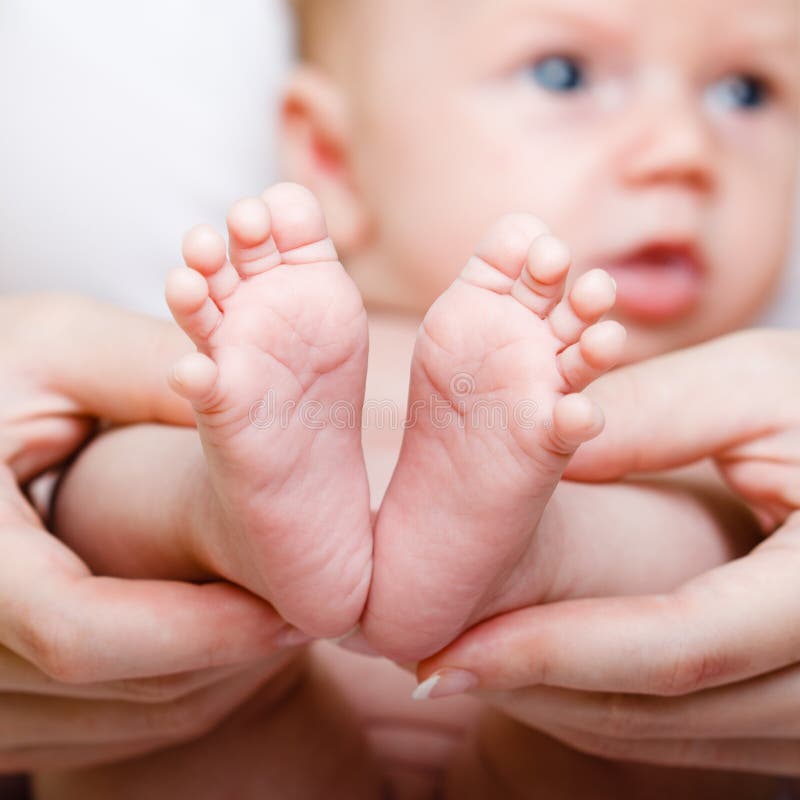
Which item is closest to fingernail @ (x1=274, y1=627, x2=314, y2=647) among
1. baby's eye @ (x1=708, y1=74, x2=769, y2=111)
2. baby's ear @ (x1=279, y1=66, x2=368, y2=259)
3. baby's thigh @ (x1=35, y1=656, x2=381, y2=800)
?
baby's thigh @ (x1=35, y1=656, x2=381, y2=800)

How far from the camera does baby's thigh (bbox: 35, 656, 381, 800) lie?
0.92 metres

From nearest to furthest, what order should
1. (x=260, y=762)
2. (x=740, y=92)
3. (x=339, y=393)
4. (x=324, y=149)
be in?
1. (x=339, y=393)
2. (x=260, y=762)
3. (x=740, y=92)
4. (x=324, y=149)

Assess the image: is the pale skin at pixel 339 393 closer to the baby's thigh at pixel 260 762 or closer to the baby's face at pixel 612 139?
the baby's thigh at pixel 260 762

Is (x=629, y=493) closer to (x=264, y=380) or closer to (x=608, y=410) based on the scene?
(x=608, y=410)

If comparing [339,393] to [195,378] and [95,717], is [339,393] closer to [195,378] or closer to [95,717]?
[195,378]

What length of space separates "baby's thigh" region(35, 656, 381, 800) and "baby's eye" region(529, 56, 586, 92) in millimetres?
713

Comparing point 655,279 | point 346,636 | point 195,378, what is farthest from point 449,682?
point 655,279

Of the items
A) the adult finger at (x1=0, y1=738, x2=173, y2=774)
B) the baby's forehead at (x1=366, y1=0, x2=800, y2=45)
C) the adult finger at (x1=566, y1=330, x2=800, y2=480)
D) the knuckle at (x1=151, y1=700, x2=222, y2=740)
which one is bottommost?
the adult finger at (x1=0, y1=738, x2=173, y2=774)

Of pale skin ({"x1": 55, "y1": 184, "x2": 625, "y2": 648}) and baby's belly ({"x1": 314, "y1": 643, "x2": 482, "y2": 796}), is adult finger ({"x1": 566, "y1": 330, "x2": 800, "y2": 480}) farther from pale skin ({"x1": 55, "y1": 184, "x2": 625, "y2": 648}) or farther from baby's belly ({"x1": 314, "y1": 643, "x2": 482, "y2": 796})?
baby's belly ({"x1": 314, "y1": 643, "x2": 482, "y2": 796})

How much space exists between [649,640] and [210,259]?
1.25 ft

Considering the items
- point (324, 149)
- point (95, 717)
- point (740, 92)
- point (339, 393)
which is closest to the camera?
point (339, 393)

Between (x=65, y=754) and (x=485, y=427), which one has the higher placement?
(x=485, y=427)

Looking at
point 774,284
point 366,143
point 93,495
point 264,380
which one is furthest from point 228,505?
point 774,284

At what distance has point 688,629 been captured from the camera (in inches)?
26.1
